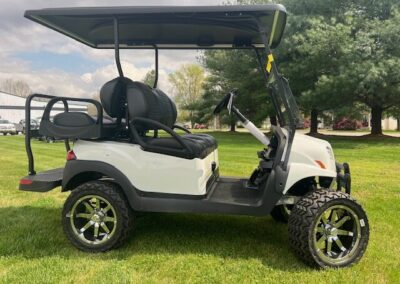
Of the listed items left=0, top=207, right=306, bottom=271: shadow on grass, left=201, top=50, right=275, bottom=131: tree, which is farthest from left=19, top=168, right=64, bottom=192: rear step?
left=201, top=50, right=275, bottom=131: tree

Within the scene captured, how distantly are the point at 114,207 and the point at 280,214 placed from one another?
1.92 m

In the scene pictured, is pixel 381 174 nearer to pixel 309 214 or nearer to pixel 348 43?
pixel 309 214

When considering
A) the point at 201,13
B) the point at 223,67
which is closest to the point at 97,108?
the point at 201,13

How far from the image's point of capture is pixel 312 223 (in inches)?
118

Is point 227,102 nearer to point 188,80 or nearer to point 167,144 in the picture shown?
point 167,144

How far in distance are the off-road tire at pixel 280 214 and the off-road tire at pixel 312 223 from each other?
42.5 inches

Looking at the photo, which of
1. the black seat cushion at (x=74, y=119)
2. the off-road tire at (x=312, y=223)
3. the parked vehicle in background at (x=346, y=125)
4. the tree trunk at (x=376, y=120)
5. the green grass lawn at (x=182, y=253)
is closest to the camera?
the green grass lawn at (x=182, y=253)

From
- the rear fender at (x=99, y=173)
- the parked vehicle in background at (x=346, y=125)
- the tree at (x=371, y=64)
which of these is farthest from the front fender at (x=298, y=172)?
the parked vehicle in background at (x=346, y=125)

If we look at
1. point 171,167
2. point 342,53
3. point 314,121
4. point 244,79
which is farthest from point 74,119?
point 314,121

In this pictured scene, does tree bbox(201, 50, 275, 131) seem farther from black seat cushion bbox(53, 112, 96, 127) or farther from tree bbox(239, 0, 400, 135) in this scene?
black seat cushion bbox(53, 112, 96, 127)

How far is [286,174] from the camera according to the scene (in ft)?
10.3

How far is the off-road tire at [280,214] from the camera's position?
13.8ft

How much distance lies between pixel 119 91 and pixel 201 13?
1.05m

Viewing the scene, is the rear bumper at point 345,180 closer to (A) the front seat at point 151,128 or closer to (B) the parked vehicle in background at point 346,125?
(A) the front seat at point 151,128
